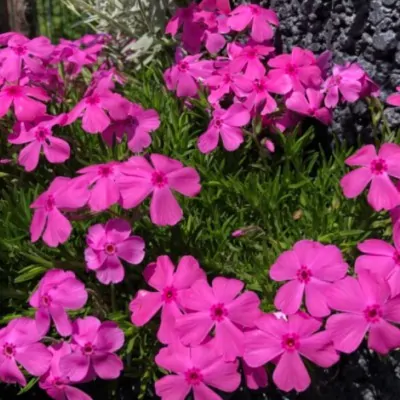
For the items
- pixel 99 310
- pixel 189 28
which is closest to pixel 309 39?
pixel 189 28

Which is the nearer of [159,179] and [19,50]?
[159,179]

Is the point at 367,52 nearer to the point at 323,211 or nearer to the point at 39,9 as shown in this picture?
the point at 323,211

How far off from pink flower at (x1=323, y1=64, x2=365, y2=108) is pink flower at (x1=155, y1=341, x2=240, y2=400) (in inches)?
33.9

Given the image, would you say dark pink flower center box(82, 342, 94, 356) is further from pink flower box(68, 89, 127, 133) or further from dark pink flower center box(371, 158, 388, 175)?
dark pink flower center box(371, 158, 388, 175)

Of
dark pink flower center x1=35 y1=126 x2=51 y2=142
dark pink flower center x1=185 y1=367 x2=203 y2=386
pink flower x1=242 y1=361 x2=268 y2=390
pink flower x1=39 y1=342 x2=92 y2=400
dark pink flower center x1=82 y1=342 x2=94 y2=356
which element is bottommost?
pink flower x1=39 y1=342 x2=92 y2=400

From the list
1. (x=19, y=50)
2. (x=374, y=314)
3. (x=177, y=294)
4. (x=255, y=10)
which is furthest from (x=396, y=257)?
(x=19, y=50)

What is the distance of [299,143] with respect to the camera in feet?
7.11

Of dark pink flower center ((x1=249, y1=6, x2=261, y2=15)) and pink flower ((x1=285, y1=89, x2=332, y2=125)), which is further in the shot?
dark pink flower center ((x1=249, y1=6, x2=261, y2=15))

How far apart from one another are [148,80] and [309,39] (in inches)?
23.6

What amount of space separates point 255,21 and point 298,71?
32 centimetres

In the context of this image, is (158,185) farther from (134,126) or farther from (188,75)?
(188,75)

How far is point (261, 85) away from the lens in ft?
6.97

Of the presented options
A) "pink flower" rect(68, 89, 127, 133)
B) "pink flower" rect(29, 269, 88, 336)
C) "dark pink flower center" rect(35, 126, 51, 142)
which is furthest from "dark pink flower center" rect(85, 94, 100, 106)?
"pink flower" rect(29, 269, 88, 336)

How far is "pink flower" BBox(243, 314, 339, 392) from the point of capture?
4.87ft
